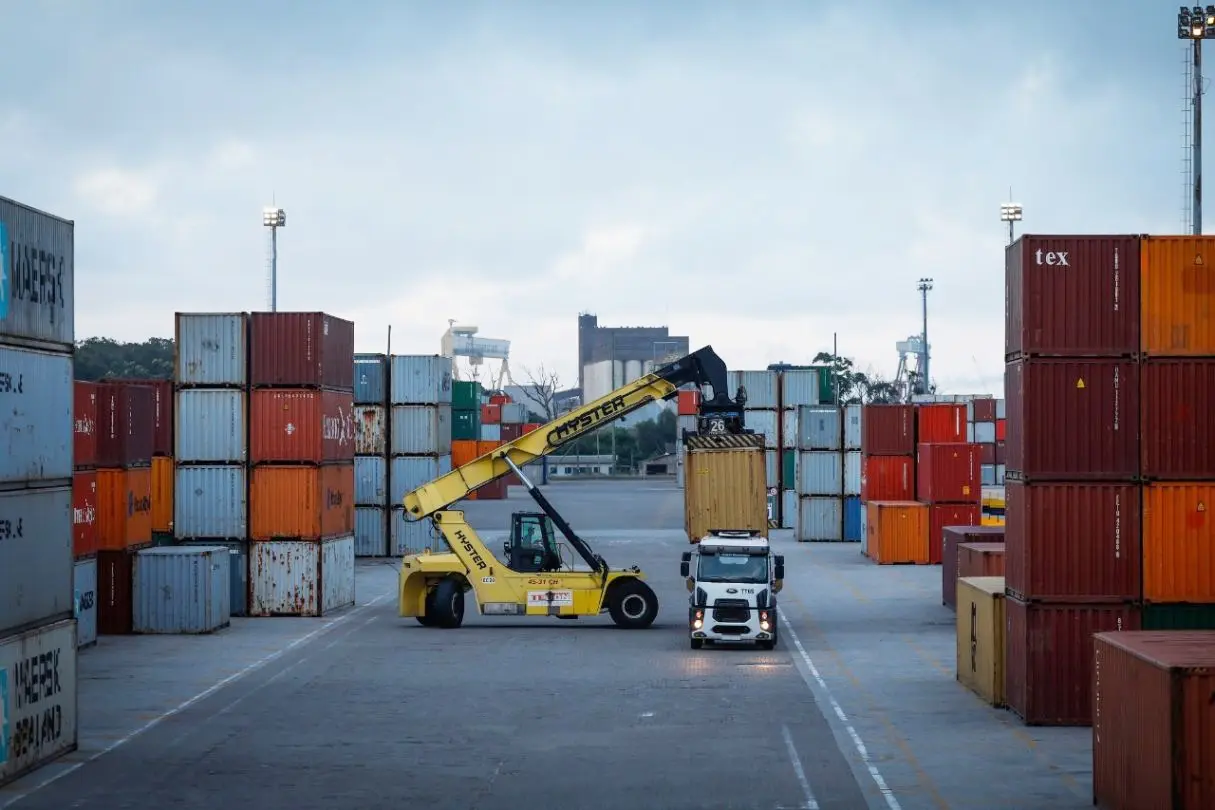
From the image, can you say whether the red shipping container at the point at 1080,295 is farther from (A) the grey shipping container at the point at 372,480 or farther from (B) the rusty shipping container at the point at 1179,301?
(A) the grey shipping container at the point at 372,480

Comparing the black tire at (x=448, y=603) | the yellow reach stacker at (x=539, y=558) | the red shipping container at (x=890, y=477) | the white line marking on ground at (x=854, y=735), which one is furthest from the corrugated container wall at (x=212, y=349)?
the red shipping container at (x=890, y=477)

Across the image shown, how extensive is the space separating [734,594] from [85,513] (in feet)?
48.1

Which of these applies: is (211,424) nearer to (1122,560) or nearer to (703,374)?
(703,374)

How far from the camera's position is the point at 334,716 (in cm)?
2677

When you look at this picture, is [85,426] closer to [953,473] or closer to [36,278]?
[36,278]

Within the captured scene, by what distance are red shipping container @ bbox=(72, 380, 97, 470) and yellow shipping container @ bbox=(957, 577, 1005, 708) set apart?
19.3 m

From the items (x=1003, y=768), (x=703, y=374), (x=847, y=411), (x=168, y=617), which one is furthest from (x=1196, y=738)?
(x=847, y=411)

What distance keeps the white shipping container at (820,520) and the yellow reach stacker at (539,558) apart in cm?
3175

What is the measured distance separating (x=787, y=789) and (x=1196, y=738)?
5690mm

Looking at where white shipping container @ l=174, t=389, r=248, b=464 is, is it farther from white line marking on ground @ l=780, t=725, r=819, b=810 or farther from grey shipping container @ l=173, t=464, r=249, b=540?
white line marking on ground @ l=780, t=725, r=819, b=810

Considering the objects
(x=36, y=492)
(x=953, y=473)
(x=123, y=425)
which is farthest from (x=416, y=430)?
(x=36, y=492)

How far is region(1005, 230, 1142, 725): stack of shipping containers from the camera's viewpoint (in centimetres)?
2512

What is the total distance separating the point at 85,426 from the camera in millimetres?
35969

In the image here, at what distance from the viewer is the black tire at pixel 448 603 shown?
3831 cm
